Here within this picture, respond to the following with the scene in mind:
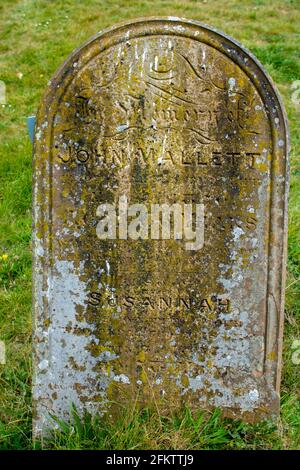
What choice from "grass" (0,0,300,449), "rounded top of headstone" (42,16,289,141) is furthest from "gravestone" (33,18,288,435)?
"grass" (0,0,300,449)

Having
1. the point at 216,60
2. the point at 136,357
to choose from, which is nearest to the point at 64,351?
the point at 136,357

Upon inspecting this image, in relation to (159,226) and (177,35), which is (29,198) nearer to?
(159,226)

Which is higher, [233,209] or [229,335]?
[233,209]

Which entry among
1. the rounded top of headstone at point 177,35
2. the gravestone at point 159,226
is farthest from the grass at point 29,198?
the rounded top of headstone at point 177,35

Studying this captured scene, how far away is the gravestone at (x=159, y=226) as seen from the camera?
9.00 ft

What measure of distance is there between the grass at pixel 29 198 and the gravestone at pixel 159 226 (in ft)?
0.46

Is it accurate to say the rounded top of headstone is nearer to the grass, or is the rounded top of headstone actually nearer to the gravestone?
the gravestone

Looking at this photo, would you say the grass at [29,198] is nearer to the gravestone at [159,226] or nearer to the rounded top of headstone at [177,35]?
the gravestone at [159,226]

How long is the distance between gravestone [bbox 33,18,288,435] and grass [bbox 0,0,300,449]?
0.46ft

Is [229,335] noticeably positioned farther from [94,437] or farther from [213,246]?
[94,437]

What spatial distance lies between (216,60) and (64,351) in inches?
71.5

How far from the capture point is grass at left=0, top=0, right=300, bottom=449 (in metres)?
2.93

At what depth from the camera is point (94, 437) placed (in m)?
2.90

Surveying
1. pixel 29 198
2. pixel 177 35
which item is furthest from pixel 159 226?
pixel 29 198
